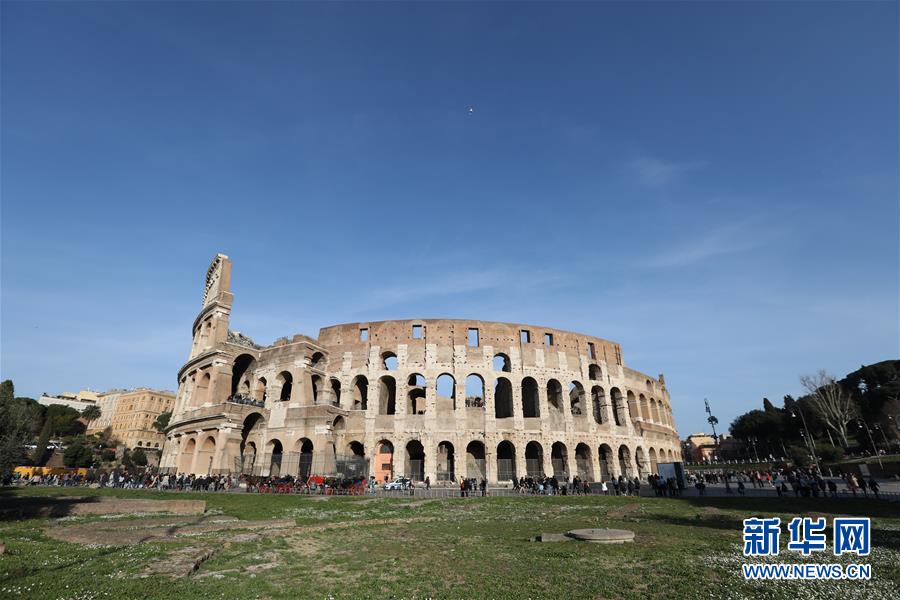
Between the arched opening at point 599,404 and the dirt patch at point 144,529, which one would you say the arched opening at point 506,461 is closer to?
the arched opening at point 599,404

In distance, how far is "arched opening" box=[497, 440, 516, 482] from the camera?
110ft

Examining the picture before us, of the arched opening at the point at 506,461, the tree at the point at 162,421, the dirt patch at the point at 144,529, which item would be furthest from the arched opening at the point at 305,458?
the tree at the point at 162,421

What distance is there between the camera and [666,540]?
35.8 feet

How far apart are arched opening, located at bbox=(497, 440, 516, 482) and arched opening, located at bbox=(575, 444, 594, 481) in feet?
19.0

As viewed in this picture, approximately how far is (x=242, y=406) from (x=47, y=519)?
1966 centimetres

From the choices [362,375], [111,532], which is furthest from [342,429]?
[111,532]

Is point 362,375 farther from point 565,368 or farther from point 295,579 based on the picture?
point 295,579

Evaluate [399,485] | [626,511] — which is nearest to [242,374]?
[399,485]

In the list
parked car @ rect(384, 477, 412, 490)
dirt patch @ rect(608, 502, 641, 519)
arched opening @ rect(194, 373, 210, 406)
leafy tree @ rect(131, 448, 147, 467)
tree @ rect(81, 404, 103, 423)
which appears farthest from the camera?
tree @ rect(81, 404, 103, 423)

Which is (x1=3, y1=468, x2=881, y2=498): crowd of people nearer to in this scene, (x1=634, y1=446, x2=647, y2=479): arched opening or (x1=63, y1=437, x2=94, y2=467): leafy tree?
(x1=634, y1=446, x2=647, y2=479): arched opening

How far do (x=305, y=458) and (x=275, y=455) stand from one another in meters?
2.75

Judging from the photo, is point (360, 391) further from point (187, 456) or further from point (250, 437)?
point (187, 456)

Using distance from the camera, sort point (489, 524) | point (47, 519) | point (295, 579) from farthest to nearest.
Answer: point (489, 524)
point (47, 519)
point (295, 579)

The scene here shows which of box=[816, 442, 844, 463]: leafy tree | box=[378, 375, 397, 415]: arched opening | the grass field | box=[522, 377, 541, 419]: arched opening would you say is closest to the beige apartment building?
box=[378, 375, 397, 415]: arched opening
